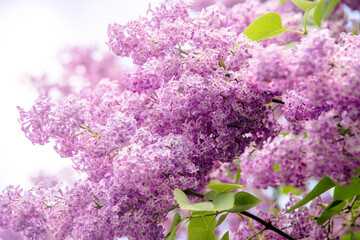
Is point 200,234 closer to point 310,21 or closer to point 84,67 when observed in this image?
point 310,21

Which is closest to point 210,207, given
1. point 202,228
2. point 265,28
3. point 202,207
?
point 202,207

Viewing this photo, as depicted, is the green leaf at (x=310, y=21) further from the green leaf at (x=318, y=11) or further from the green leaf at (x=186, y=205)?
the green leaf at (x=186, y=205)

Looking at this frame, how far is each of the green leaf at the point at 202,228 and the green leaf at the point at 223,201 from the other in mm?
69

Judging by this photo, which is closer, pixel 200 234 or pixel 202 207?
pixel 202 207

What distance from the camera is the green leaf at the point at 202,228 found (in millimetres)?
760

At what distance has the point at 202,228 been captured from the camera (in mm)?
765

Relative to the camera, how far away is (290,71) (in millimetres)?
Answer: 543

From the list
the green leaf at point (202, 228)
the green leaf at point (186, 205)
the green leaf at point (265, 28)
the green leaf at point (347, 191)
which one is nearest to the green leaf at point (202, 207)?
the green leaf at point (186, 205)

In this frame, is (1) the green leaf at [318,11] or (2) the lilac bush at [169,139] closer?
(2) the lilac bush at [169,139]

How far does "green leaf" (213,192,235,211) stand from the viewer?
642 mm

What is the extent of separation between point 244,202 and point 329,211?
14 cm

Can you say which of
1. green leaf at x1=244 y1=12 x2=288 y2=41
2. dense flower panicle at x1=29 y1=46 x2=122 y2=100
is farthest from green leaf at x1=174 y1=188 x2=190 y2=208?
dense flower panicle at x1=29 y1=46 x2=122 y2=100

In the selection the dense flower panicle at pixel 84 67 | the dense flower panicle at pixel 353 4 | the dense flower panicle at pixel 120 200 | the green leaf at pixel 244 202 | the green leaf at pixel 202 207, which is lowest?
the dense flower panicle at pixel 353 4

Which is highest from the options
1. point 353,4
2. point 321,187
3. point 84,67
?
point 84,67
